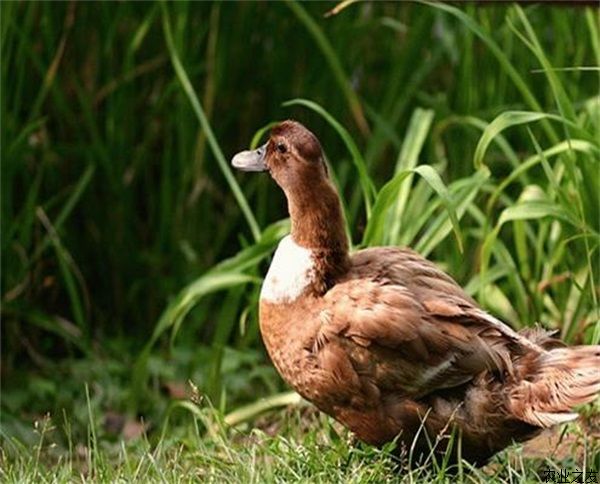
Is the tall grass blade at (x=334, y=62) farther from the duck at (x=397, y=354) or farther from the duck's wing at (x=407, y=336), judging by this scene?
the duck's wing at (x=407, y=336)

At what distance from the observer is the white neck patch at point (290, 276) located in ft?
11.9

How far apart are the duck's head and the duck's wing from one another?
248mm

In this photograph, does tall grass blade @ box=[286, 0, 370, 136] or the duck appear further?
tall grass blade @ box=[286, 0, 370, 136]

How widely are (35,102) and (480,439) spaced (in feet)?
7.83

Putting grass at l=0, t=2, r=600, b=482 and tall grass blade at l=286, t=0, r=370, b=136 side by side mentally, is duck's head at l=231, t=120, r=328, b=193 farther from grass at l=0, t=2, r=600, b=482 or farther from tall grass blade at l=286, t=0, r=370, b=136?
tall grass blade at l=286, t=0, r=370, b=136

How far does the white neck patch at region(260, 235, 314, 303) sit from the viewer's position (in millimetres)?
3631

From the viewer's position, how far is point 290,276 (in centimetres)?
365

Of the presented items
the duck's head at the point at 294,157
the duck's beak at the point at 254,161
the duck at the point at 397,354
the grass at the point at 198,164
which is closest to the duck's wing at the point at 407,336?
the duck at the point at 397,354

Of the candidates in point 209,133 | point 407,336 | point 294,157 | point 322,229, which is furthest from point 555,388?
point 209,133

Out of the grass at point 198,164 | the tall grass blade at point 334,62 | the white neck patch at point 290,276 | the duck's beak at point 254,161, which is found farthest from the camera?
the tall grass blade at point 334,62

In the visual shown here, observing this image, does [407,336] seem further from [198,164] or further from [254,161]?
[198,164]

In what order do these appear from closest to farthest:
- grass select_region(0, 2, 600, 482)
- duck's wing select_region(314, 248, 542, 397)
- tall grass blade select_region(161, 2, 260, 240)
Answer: duck's wing select_region(314, 248, 542, 397)
tall grass blade select_region(161, 2, 260, 240)
grass select_region(0, 2, 600, 482)

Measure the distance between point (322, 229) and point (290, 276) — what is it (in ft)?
0.41

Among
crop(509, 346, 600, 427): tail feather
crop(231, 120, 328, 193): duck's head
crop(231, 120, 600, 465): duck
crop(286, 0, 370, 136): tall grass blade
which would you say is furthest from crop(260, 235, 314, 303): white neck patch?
crop(286, 0, 370, 136): tall grass blade
